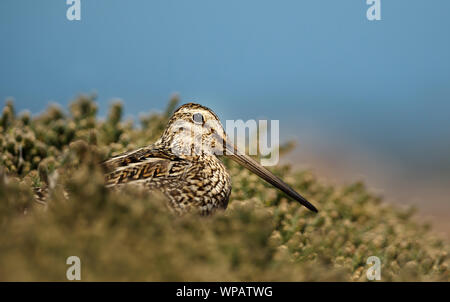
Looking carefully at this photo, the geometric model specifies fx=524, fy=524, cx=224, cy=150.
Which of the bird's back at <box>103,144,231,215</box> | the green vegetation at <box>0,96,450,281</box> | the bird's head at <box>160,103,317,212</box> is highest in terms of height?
the bird's head at <box>160,103,317,212</box>

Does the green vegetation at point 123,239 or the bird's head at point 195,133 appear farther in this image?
the bird's head at point 195,133

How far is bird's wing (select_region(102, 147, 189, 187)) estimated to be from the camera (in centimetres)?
461

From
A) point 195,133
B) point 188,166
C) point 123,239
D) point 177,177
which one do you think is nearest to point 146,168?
point 177,177

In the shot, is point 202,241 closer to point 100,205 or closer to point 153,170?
point 100,205

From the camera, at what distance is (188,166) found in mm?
5137

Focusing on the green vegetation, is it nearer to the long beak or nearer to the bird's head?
the long beak

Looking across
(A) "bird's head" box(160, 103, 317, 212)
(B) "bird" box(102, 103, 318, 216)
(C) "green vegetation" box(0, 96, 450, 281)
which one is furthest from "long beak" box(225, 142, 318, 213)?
(C) "green vegetation" box(0, 96, 450, 281)

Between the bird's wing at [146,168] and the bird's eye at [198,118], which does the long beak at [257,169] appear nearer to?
the bird's eye at [198,118]

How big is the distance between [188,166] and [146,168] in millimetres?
481

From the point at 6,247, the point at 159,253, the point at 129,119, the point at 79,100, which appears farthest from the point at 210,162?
the point at 79,100

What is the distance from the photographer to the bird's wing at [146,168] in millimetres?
4613

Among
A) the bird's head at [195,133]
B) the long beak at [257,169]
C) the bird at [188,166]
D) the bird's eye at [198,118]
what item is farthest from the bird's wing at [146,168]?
the long beak at [257,169]

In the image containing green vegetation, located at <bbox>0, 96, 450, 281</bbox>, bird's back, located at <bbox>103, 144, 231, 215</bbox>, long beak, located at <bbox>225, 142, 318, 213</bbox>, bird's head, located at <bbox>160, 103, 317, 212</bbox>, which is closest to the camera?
green vegetation, located at <bbox>0, 96, 450, 281</bbox>
